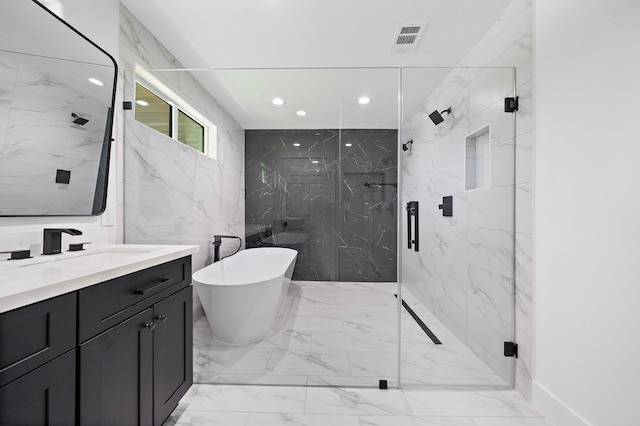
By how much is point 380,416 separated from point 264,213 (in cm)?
150

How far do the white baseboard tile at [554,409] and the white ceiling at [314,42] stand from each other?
1933mm

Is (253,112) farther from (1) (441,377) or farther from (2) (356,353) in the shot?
(1) (441,377)

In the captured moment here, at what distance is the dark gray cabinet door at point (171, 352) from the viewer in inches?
50.1

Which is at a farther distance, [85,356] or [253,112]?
[253,112]

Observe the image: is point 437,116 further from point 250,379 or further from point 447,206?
point 250,379

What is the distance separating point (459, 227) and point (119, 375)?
2151mm

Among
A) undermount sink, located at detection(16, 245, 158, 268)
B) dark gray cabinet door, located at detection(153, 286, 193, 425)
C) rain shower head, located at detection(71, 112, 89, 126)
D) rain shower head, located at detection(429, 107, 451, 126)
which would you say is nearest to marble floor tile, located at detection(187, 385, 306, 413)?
dark gray cabinet door, located at detection(153, 286, 193, 425)

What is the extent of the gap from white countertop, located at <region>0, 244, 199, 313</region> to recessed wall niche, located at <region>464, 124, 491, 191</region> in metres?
2.00

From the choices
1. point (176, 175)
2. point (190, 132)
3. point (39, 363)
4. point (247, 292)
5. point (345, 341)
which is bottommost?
point (345, 341)

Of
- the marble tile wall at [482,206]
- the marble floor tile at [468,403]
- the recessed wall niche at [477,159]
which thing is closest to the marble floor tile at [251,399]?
the marble floor tile at [468,403]

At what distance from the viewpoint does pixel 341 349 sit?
2000 millimetres

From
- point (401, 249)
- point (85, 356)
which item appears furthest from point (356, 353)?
point (85, 356)

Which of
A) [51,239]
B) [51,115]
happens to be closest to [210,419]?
[51,239]

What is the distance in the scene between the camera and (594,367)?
1276 millimetres
